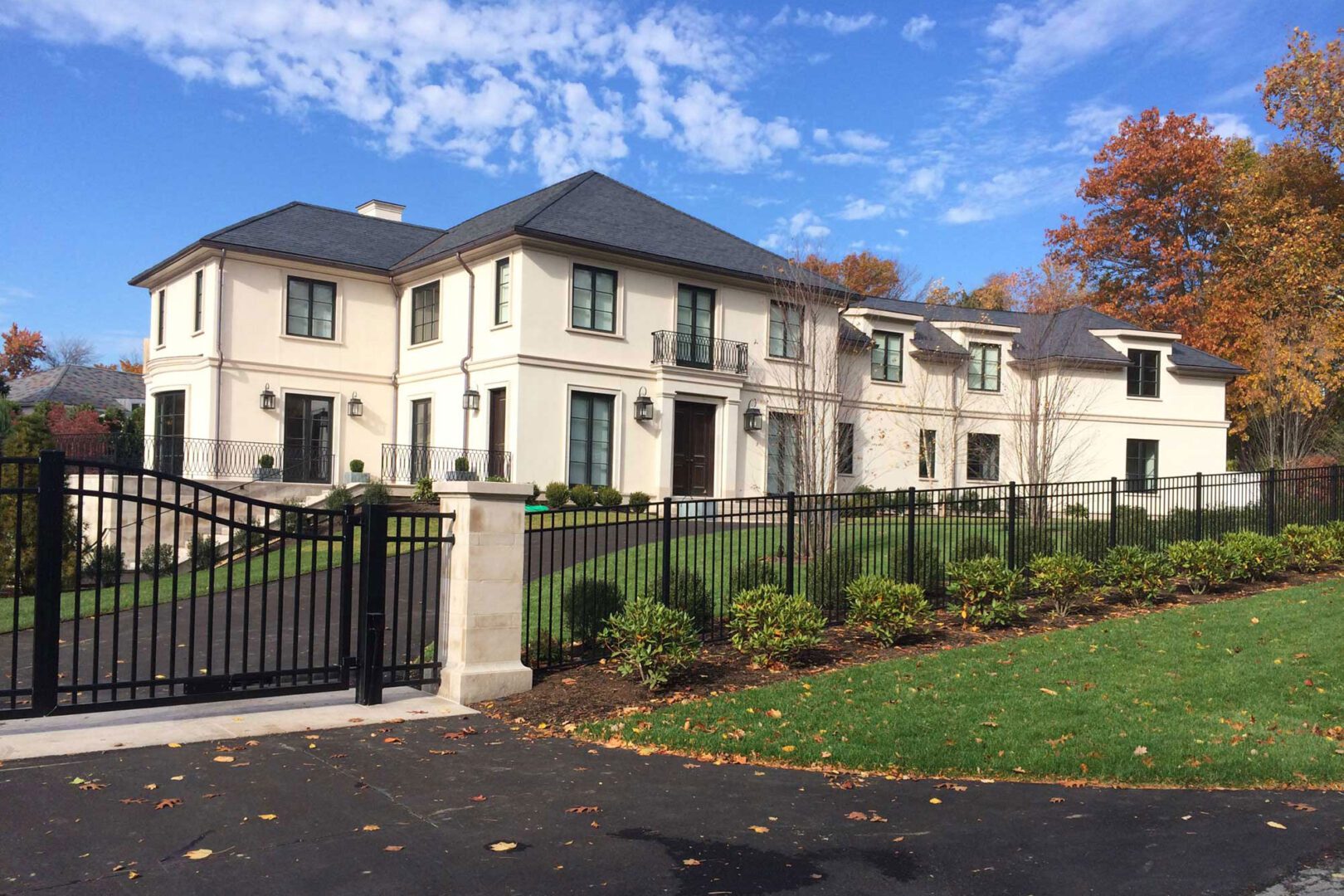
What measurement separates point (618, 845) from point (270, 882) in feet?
5.15

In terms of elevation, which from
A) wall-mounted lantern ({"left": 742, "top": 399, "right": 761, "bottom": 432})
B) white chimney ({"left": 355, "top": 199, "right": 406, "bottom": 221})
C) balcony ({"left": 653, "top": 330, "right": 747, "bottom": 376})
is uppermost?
white chimney ({"left": 355, "top": 199, "right": 406, "bottom": 221})

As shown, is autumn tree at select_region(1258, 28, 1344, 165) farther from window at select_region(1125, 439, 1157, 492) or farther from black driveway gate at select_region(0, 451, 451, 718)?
black driveway gate at select_region(0, 451, 451, 718)

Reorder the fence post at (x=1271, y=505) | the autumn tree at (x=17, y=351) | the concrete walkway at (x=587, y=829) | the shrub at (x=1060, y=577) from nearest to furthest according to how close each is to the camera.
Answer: the concrete walkway at (x=587, y=829) < the shrub at (x=1060, y=577) < the fence post at (x=1271, y=505) < the autumn tree at (x=17, y=351)

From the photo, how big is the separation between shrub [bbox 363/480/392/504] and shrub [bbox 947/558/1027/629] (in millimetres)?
Result: 12663

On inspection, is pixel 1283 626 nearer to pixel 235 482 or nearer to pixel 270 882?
pixel 270 882

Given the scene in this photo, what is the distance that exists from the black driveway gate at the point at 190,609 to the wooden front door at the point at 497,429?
15.1ft

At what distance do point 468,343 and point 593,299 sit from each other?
3253 mm

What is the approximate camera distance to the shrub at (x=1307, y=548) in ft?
48.0

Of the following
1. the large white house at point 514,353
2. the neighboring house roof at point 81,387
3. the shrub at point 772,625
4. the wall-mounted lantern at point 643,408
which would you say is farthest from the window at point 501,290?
the neighboring house roof at point 81,387

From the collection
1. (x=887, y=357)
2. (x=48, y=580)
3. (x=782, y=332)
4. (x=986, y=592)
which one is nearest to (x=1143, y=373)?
(x=887, y=357)

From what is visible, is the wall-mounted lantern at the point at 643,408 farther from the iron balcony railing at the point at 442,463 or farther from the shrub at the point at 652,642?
the shrub at the point at 652,642

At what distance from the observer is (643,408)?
79.9ft

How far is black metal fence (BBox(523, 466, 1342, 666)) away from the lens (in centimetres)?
961

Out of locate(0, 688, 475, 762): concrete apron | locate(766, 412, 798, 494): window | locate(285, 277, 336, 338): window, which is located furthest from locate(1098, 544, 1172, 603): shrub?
locate(285, 277, 336, 338): window
